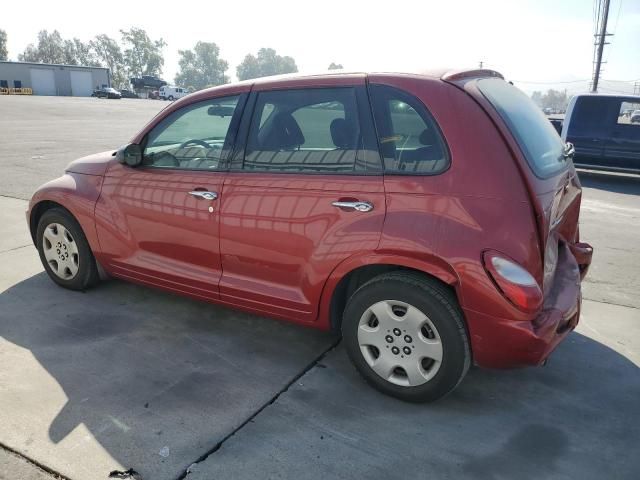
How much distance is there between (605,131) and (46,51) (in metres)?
138

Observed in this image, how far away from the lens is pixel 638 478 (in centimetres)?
236

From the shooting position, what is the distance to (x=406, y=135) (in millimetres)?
2797

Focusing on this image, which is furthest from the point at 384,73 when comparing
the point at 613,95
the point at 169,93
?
the point at 169,93

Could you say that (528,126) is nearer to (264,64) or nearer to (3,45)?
(3,45)

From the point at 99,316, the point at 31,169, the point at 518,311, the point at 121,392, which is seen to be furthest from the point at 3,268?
the point at 31,169

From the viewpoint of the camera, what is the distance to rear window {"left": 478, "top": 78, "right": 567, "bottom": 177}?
276 centimetres

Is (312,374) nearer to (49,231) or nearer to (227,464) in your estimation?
(227,464)

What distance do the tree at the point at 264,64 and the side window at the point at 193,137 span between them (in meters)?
170

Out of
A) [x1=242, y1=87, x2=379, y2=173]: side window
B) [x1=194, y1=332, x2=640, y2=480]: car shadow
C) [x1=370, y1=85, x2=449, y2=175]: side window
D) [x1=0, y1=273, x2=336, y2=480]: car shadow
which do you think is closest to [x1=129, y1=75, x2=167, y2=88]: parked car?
[x1=0, y1=273, x2=336, y2=480]: car shadow

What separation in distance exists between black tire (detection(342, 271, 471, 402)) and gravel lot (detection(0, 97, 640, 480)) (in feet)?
0.39

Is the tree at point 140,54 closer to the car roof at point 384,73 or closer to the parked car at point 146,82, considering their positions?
the parked car at point 146,82

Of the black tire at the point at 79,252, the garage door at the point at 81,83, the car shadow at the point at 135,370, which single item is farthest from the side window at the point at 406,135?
the garage door at the point at 81,83

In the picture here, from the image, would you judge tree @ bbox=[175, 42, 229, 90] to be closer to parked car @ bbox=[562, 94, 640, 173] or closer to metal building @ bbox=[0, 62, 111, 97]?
metal building @ bbox=[0, 62, 111, 97]

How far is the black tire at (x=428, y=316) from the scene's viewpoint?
2.64m
